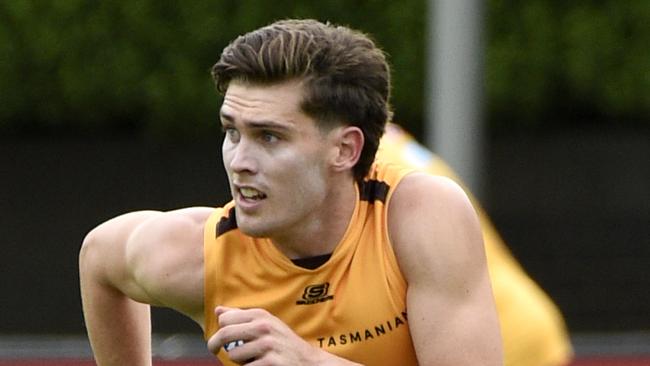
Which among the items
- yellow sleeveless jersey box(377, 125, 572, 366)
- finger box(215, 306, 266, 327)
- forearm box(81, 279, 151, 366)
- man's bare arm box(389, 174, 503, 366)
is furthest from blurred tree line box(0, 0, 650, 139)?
finger box(215, 306, 266, 327)

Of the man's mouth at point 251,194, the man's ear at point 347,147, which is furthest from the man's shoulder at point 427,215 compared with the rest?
the man's mouth at point 251,194

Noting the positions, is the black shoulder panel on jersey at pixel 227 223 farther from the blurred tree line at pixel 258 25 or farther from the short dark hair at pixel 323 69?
the blurred tree line at pixel 258 25

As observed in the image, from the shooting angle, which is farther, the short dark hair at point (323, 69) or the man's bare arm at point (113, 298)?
the man's bare arm at point (113, 298)

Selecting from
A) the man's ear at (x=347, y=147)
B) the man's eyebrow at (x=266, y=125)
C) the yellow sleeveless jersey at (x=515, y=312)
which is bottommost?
the yellow sleeveless jersey at (x=515, y=312)

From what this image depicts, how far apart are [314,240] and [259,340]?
16.3 inches

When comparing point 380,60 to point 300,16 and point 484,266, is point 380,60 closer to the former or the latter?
point 484,266

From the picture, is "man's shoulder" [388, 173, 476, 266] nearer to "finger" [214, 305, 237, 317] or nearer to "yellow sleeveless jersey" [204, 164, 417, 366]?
"yellow sleeveless jersey" [204, 164, 417, 366]

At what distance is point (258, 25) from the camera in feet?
36.6

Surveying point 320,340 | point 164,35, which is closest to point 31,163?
point 164,35

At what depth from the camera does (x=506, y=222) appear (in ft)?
38.3

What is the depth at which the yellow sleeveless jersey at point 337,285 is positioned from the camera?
3879mm

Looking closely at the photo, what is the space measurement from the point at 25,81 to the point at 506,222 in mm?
3618

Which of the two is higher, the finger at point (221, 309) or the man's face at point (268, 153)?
the man's face at point (268, 153)

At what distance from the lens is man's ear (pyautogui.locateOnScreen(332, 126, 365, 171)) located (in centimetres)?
389
